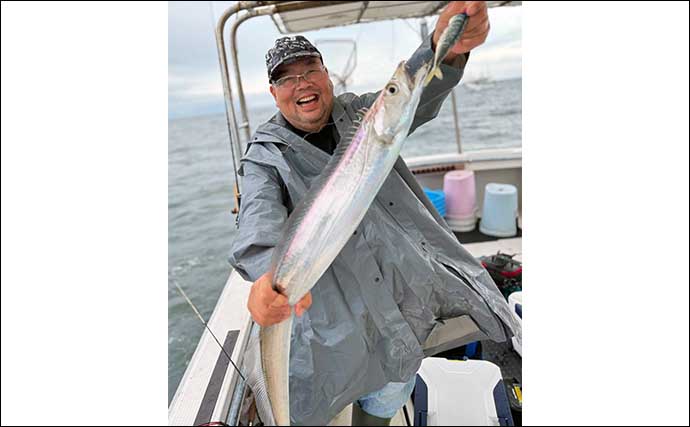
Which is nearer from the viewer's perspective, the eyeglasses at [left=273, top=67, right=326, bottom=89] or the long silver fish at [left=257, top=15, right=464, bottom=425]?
the long silver fish at [left=257, top=15, right=464, bottom=425]

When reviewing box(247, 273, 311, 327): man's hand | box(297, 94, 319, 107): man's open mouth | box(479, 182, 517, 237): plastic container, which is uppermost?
box(297, 94, 319, 107): man's open mouth

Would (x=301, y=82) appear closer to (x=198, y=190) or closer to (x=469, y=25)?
(x=469, y=25)

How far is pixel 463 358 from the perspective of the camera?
3.18 feet

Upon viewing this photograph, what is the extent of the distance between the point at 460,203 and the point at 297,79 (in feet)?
6.08

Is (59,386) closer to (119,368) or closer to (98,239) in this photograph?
(119,368)

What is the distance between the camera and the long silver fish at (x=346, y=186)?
57 cm

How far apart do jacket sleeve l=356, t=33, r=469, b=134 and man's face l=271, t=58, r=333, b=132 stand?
0.07 m

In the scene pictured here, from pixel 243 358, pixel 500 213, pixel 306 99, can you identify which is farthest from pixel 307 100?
pixel 500 213

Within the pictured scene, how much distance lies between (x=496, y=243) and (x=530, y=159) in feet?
4.16

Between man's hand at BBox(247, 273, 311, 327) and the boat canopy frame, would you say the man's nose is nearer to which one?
the boat canopy frame

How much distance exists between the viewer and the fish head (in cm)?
56

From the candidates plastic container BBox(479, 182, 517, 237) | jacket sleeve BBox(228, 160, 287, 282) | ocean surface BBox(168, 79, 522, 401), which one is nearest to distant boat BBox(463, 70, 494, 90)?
ocean surface BBox(168, 79, 522, 401)

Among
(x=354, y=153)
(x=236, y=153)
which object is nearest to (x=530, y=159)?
(x=354, y=153)

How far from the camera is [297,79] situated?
0.74m
